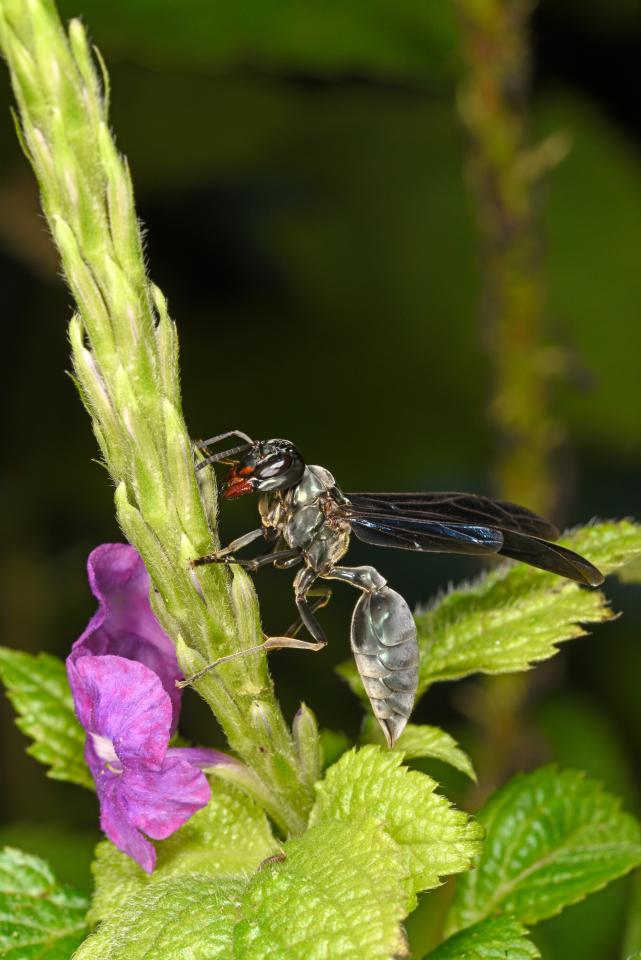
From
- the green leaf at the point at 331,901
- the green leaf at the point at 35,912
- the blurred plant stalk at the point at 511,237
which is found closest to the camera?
the green leaf at the point at 331,901

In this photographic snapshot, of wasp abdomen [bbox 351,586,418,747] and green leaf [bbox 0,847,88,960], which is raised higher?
wasp abdomen [bbox 351,586,418,747]

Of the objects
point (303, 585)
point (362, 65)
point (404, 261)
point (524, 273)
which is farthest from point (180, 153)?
point (303, 585)

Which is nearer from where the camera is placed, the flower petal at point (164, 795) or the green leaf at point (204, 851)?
the flower petal at point (164, 795)

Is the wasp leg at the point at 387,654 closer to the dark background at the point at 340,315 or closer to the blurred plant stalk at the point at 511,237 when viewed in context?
the blurred plant stalk at the point at 511,237

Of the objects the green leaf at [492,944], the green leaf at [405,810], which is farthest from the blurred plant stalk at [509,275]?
the green leaf at [405,810]

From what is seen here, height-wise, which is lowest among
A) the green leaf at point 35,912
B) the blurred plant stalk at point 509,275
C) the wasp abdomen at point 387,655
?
the green leaf at point 35,912

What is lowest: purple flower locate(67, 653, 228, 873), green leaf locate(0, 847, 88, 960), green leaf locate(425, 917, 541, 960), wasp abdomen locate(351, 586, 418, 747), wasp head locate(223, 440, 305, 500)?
green leaf locate(425, 917, 541, 960)

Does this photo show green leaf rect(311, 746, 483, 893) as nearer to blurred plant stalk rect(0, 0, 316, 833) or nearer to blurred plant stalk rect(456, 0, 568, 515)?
blurred plant stalk rect(0, 0, 316, 833)

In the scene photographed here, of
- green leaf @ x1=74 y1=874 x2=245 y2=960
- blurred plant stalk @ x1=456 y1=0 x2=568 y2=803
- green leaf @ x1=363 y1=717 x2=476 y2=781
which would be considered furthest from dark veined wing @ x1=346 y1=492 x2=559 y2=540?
blurred plant stalk @ x1=456 y1=0 x2=568 y2=803
